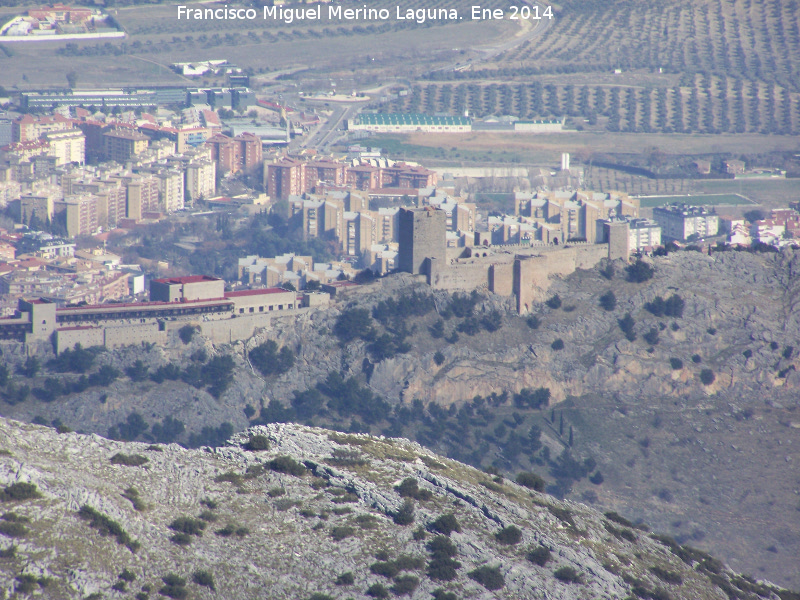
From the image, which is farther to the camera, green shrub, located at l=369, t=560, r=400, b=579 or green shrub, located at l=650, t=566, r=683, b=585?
green shrub, located at l=650, t=566, r=683, b=585

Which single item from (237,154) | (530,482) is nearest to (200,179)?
(237,154)

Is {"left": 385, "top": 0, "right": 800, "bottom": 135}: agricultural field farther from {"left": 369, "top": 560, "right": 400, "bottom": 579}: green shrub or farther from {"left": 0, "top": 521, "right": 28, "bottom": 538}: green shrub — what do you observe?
{"left": 0, "top": 521, "right": 28, "bottom": 538}: green shrub

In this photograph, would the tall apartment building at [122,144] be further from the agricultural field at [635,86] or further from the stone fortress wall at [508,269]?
the stone fortress wall at [508,269]

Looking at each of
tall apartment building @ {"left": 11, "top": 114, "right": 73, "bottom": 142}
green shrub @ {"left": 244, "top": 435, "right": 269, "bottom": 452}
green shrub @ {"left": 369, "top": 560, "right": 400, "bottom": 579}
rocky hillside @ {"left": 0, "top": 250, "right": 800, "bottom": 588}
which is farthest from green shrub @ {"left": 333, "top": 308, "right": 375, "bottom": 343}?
tall apartment building @ {"left": 11, "top": 114, "right": 73, "bottom": 142}

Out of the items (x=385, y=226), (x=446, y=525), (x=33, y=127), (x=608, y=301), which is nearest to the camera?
(x=446, y=525)

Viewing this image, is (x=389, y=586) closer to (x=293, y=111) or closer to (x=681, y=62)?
(x=293, y=111)

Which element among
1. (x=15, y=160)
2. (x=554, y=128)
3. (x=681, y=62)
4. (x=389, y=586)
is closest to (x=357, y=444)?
(x=389, y=586)

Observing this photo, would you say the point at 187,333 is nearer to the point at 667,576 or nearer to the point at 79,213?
the point at 667,576
